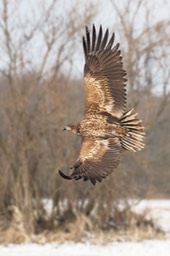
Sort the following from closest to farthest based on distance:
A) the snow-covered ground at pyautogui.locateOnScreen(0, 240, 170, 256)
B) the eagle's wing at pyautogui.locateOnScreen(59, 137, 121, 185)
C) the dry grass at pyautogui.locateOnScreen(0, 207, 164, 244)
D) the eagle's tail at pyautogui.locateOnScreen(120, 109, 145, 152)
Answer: the eagle's wing at pyautogui.locateOnScreen(59, 137, 121, 185) → the eagle's tail at pyautogui.locateOnScreen(120, 109, 145, 152) → the snow-covered ground at pyautogui.locateOnScreen(0, 240, 170, 256) → the dry grass at pyautogui.locateOnScreen(0, 207, 164, 244)

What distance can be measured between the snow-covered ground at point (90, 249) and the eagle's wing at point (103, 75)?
29.5 feet

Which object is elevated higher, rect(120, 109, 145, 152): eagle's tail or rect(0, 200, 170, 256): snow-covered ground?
rect(120, 109, 145, 152): eagle's tail

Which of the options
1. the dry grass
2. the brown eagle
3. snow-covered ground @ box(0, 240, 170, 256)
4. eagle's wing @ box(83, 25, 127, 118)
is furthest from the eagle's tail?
the dry grass

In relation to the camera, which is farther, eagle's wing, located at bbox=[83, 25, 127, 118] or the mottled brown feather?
eagle's wing, located at bbox=[83, 25, 127, 118]

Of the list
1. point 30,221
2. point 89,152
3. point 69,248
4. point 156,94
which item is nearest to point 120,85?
point 89,152

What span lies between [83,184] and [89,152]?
12485mm

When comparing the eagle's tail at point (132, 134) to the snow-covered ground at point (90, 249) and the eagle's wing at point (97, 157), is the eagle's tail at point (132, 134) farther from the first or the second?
the snow-covered ground at point (90, 249)

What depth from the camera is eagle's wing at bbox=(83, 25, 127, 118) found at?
823 centimetres

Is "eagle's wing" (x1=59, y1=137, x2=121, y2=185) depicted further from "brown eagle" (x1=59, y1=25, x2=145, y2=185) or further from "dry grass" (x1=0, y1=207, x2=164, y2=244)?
"dry grass" (x1=0, y1=207, x2=164, y2=244)

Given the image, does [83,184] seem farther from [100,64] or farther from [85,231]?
[100,64]

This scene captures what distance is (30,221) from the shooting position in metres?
19.0

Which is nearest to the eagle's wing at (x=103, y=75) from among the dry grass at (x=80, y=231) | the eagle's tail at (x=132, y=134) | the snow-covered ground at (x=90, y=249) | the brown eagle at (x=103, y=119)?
the brown eagle at (x=103, y=119)

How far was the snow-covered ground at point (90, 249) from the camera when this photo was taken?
55.6 feet

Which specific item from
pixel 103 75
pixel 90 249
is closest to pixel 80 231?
pixel 90 249
